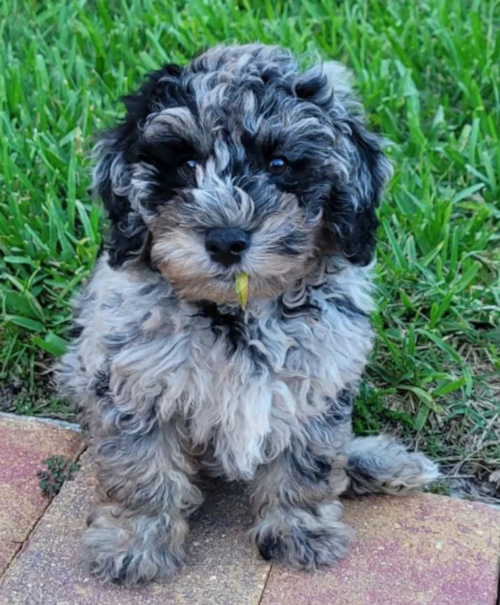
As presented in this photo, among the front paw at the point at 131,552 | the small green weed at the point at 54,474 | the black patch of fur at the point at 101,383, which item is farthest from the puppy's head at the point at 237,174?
the small green weed at the point at 54,474

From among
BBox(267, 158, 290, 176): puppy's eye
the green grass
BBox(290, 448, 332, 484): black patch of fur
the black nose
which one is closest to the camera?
the black nose

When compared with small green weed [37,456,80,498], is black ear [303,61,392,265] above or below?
above

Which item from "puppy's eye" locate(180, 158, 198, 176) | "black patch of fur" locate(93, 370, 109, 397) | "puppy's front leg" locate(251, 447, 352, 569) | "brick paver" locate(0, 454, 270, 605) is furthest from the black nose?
"brick paver" locate(0, 454, 270, 605)

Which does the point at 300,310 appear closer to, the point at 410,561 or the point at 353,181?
the point at 353,181

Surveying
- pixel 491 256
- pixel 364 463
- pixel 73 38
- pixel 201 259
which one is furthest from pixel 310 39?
pixel 201 259

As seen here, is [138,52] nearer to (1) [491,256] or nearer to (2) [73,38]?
(2) [73,38]

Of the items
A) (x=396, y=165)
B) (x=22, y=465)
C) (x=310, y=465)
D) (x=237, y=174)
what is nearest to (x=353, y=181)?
(x=237, y=174)

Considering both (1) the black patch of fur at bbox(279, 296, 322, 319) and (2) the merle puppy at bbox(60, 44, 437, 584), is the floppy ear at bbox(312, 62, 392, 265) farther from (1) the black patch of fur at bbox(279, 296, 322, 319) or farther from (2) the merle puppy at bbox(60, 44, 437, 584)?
(1) the black patch of fur at bbox(279, 296, 322, 319)
